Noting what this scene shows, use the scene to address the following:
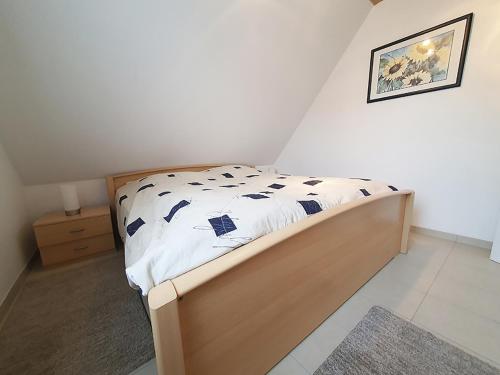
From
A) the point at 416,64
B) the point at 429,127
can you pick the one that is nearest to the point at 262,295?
the point at 429,127

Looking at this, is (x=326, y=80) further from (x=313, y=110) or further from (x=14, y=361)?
(x=14, y=361)

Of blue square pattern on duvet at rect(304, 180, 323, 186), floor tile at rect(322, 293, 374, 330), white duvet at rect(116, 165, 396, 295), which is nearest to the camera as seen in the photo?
white duvet at rect(116, 165, 396, 295)

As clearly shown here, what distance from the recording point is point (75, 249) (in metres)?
1.85

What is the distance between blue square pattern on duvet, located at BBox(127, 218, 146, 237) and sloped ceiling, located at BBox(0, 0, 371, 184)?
106cm

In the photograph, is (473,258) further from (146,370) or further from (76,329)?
(76,329)

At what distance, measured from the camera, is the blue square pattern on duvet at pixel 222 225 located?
2.61ft

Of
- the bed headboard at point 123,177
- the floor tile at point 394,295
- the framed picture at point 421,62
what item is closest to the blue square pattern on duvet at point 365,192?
the floor tile at point 394,295

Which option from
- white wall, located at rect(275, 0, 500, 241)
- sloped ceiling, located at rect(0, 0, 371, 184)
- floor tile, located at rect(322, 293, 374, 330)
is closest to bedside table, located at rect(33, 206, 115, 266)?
sloped ceiling, located at rect(0, 0, 371, 184)

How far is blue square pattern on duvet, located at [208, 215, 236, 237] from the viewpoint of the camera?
2.61ft

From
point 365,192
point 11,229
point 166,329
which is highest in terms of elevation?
point 365,192

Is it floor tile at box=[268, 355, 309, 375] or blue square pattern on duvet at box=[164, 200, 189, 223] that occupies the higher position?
blue square pattern on duvet at box=[164, 200, 189, 223]

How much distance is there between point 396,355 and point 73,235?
238 cm

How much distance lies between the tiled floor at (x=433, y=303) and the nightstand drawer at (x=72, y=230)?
54.7 inches

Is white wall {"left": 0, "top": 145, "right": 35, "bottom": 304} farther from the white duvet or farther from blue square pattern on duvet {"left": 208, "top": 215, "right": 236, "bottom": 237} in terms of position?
blue square pattern on duvet {"left": 208, "top": 215, "right": 236, "bottom": 237}
